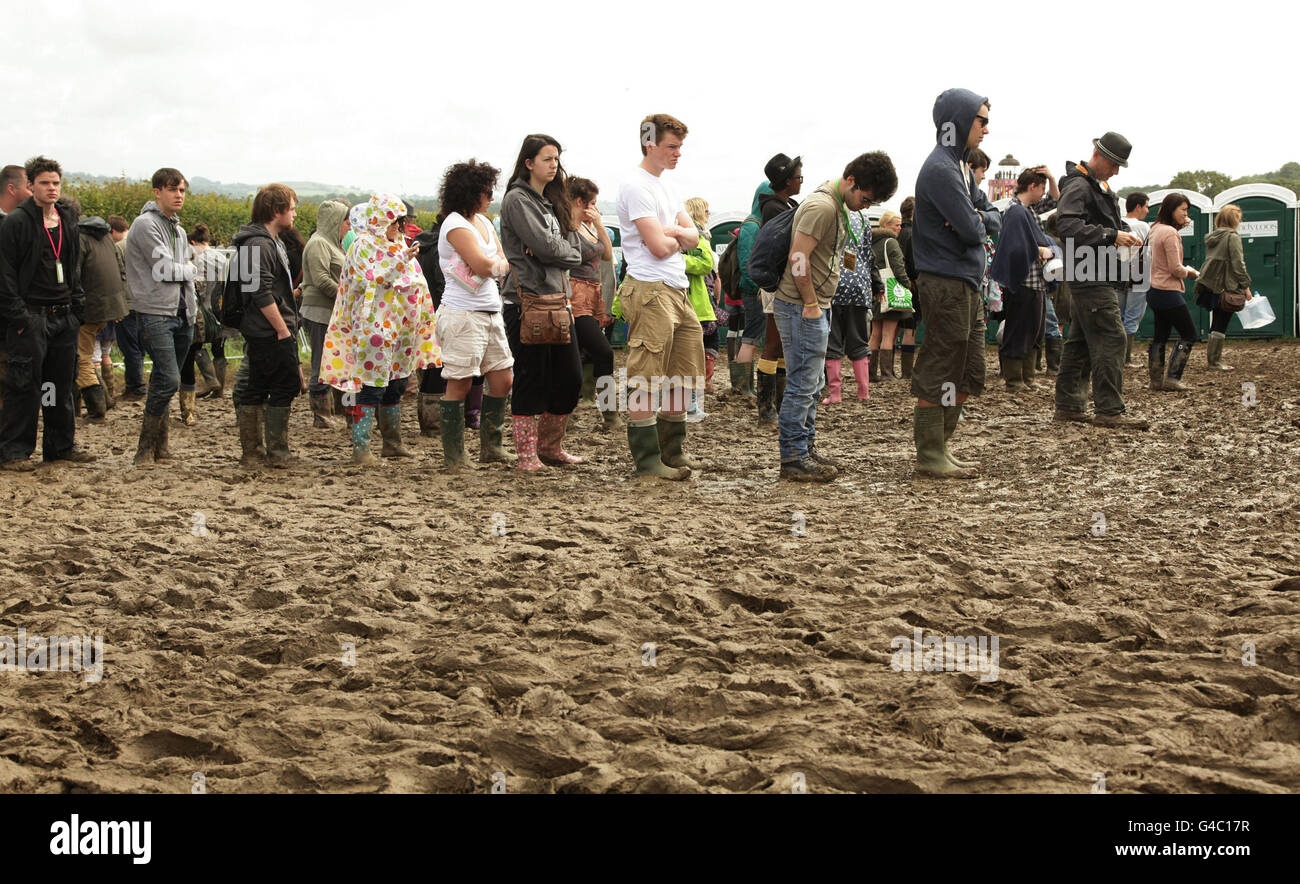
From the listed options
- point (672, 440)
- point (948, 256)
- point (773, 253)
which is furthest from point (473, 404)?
point (948, 256)

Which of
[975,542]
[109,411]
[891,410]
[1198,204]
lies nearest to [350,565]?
[975,542]

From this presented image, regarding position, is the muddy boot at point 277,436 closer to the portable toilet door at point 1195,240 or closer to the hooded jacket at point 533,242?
the hooded jacket at point 533,242

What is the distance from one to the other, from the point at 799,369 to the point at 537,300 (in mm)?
1598

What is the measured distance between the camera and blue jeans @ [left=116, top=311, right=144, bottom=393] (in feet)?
37.4

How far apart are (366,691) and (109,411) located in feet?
29.0

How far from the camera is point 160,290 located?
8.78 m

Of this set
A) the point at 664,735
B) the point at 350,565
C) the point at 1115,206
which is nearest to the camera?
the point at 664,735

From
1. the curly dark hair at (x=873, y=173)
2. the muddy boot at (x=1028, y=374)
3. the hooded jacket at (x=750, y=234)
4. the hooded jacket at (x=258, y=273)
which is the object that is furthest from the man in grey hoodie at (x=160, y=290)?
the muddy boot at (x=1028, y=374)

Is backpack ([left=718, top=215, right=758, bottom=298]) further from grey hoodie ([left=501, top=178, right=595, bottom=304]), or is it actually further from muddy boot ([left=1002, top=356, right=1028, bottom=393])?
grey hoodie ([left=501, top=178, right=595, bottom=304])

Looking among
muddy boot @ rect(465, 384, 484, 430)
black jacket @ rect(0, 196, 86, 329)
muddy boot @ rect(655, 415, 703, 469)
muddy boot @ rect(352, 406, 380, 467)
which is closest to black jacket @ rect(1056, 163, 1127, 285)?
muddy boot @ rect(655, 415, 703, 469)

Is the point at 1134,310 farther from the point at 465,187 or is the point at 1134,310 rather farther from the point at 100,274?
the point at 100,274

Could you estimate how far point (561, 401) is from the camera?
7.68 m

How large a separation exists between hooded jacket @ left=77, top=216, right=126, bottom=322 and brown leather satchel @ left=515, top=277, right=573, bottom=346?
4603 mm
